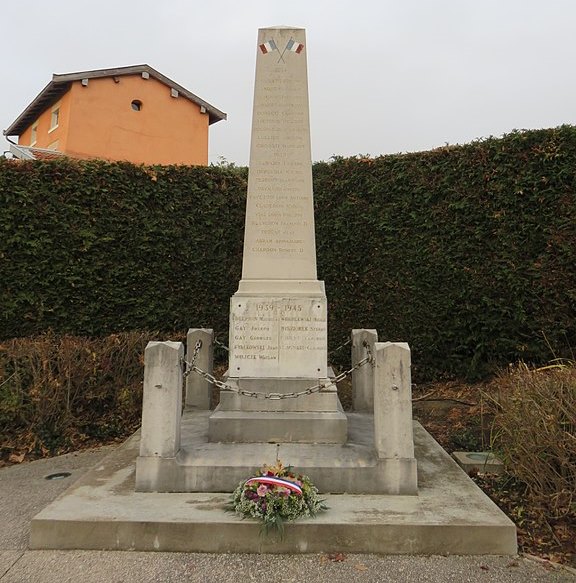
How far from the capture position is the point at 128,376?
5805mm

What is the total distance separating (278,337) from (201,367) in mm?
1362

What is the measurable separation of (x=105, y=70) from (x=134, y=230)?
445 inches

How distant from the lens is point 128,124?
55.2 ft

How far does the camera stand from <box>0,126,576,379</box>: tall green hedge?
244 inches

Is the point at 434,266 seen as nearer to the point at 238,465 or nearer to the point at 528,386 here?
the point at 528,386

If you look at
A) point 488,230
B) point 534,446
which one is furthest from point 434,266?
point 534,446

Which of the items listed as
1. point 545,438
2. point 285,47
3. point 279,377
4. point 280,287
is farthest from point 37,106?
point 545,438

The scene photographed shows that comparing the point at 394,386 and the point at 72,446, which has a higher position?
the point at 394,386

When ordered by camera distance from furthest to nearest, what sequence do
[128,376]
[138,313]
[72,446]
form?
1. [138,313]
2. [128,376]
3. [72,446]

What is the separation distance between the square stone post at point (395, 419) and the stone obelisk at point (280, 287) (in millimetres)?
684

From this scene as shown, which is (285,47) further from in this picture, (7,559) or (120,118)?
(120,118)

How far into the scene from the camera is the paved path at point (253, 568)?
2484mm

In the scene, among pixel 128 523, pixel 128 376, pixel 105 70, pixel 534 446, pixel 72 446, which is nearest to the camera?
pixel 128 523

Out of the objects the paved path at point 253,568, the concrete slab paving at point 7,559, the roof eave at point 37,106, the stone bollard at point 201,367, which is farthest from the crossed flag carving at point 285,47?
the roof eave at point 37,106
